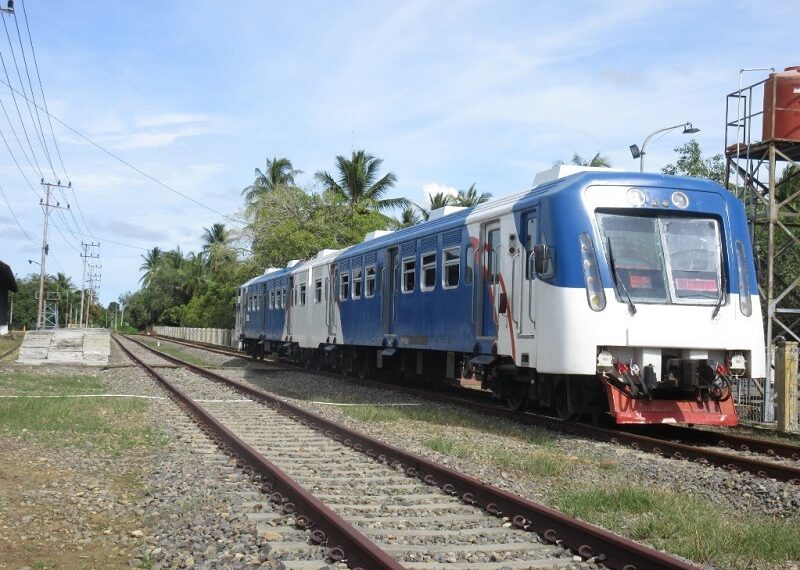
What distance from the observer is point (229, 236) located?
47250 millimetres

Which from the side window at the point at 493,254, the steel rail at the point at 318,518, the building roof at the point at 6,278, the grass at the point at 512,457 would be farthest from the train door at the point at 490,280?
the building roof at the point at 6,278

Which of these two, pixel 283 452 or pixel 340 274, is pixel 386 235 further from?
pixel 283 452

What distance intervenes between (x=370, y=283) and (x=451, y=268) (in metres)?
4.50

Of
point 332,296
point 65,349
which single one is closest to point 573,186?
point 332,296

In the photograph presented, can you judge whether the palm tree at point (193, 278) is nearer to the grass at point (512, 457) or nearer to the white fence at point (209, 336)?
the white fence at point (209, 336)

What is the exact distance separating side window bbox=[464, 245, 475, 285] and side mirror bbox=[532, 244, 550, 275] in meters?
2.56

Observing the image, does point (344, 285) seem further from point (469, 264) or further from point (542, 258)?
point (542, 258)

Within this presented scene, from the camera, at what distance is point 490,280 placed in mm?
12766

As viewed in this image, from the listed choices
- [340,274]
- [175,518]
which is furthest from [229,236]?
[175,518]

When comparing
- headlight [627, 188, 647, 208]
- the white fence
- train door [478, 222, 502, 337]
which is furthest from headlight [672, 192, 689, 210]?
the white fence

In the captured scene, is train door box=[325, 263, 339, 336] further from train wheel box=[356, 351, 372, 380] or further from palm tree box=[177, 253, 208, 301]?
palm tree box=[177, 253, 208, 301]

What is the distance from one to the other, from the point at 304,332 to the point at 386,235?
7104 mm

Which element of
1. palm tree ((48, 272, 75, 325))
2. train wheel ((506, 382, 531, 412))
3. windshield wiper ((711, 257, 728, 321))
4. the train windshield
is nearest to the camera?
the train windshield

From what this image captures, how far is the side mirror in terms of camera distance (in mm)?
10672
